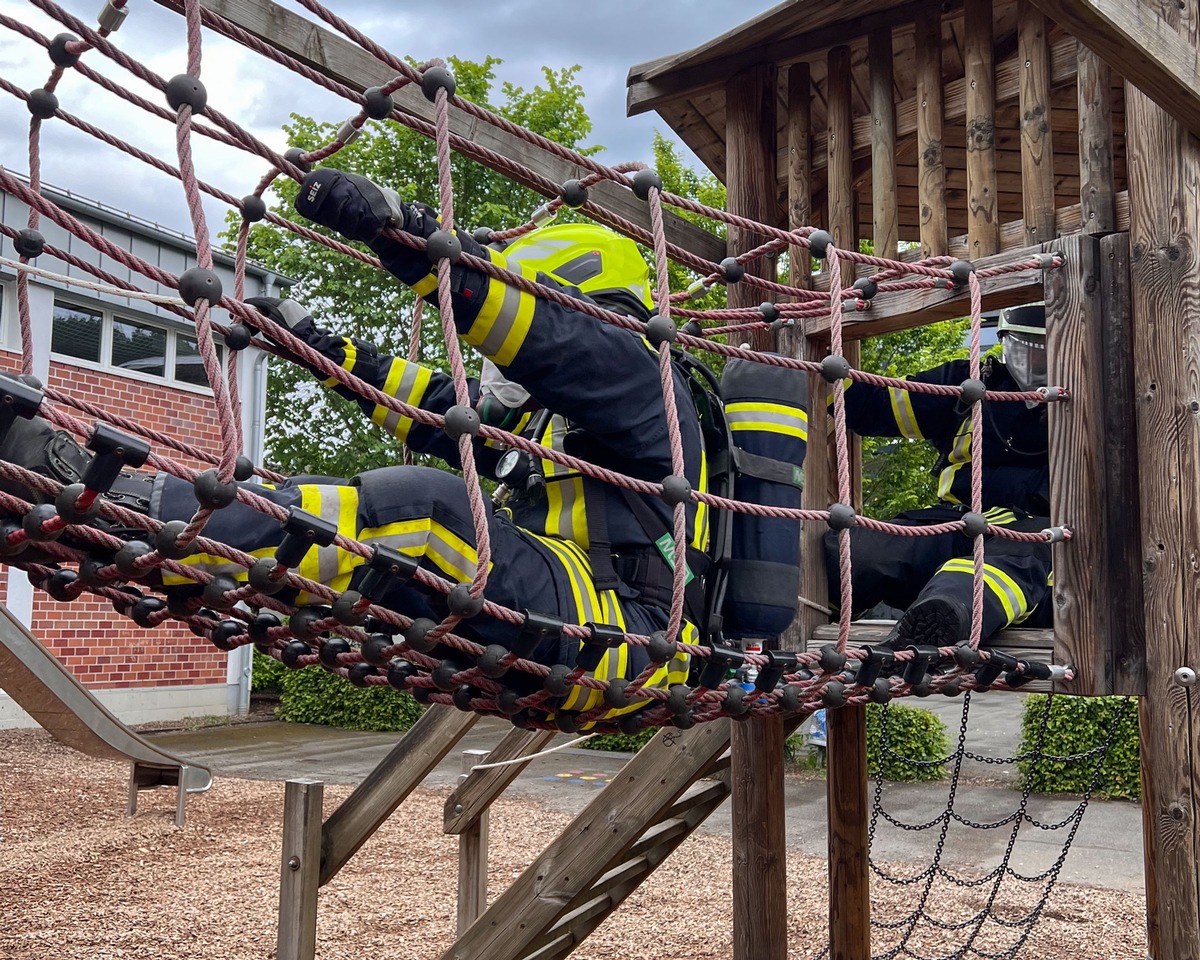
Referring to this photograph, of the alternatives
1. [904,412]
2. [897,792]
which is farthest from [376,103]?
[897,792]

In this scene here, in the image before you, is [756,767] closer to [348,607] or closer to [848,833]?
[848,833]

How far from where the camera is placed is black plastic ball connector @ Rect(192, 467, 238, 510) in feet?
4.81

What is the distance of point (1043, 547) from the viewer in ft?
10.8

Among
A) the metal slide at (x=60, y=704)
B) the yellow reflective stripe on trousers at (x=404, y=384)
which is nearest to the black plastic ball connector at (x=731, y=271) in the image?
the yellow reflective stripe on trousers at (x=404, y=384)

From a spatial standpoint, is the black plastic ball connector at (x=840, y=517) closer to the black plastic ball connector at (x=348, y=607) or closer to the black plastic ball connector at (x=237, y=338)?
the black plastic ball connector at (x=348, y=607)

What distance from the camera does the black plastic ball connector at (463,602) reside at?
1757 mm

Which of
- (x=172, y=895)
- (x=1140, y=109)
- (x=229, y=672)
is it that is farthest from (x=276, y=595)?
(x=229, y=672)

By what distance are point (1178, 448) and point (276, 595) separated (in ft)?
7.48

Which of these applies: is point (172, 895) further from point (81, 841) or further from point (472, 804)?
point (472, 804)

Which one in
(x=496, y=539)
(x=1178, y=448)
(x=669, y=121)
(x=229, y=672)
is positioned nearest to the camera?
(x=496, y=539)

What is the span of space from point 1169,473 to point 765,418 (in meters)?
1.14

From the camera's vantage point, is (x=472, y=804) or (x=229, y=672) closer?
(x=472, y=804)

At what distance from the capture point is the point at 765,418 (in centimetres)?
258

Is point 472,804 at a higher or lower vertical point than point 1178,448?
lower
